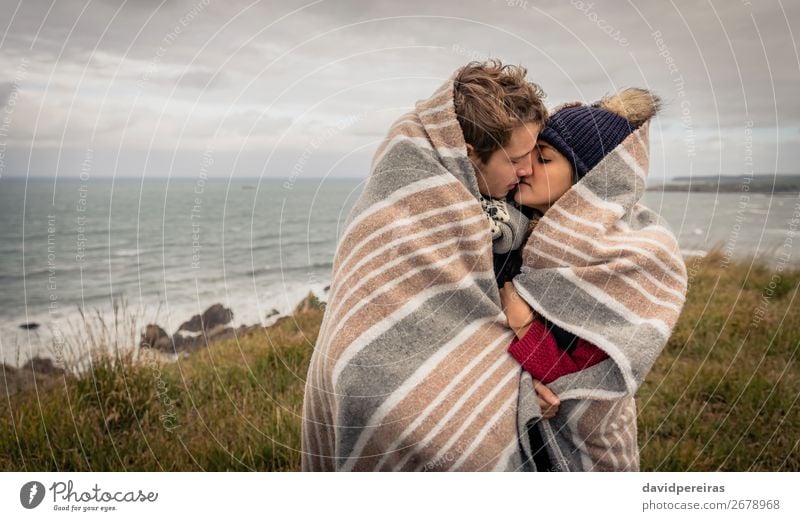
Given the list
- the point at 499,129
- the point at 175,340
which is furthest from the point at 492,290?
the point at 175,340

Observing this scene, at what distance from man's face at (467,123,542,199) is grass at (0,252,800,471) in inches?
31.5

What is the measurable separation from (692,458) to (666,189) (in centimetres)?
82

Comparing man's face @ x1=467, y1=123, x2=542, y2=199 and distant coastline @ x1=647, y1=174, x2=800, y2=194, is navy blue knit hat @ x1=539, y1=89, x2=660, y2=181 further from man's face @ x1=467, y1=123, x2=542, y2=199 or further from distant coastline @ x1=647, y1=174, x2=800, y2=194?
distant coastline @ x1=647, y1=174, x2=800, y2=194

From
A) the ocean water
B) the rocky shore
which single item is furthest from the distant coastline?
the rocky shore

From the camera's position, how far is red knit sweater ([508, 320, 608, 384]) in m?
1.40

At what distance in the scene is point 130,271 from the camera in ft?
27.6

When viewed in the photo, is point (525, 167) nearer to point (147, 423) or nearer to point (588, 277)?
point (588, 277)

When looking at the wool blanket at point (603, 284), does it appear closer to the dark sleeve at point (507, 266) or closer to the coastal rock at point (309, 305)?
the dark sleeve at point (507, 266)

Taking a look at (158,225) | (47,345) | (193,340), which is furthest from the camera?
(158,225)

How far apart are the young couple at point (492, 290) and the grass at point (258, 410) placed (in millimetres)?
500

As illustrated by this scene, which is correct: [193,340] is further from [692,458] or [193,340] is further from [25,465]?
[692,458]

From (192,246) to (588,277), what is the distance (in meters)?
3.58
